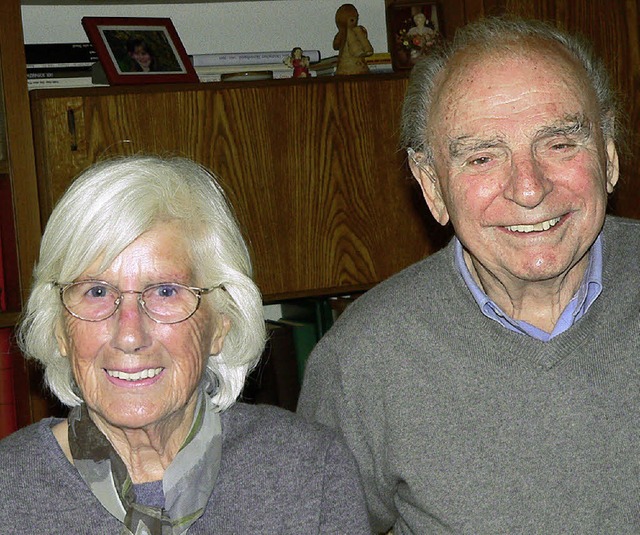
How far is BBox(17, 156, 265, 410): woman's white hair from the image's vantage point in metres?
1.66

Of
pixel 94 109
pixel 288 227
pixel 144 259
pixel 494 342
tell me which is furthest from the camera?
pixel 288 227

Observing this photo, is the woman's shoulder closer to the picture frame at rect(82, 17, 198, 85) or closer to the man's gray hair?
the man's gray hair

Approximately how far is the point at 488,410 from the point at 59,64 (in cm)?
143

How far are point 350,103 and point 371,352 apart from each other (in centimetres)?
91

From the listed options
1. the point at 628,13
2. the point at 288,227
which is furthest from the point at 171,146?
the point at 628,13

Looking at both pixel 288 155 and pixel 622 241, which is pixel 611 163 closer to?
pixel 622 241

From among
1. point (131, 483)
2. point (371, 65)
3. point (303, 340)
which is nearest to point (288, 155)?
point (371, 65)

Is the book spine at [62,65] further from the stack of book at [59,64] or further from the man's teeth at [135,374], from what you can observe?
the man's teeth at [135,374]

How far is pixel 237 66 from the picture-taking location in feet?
8.71

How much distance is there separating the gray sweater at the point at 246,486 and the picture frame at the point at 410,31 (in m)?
1.23

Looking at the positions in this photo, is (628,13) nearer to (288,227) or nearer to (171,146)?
(288,227)

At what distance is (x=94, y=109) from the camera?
2.41m

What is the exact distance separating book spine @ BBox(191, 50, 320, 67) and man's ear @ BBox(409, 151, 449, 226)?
0.82 m

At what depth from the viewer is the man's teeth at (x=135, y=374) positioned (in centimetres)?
165
